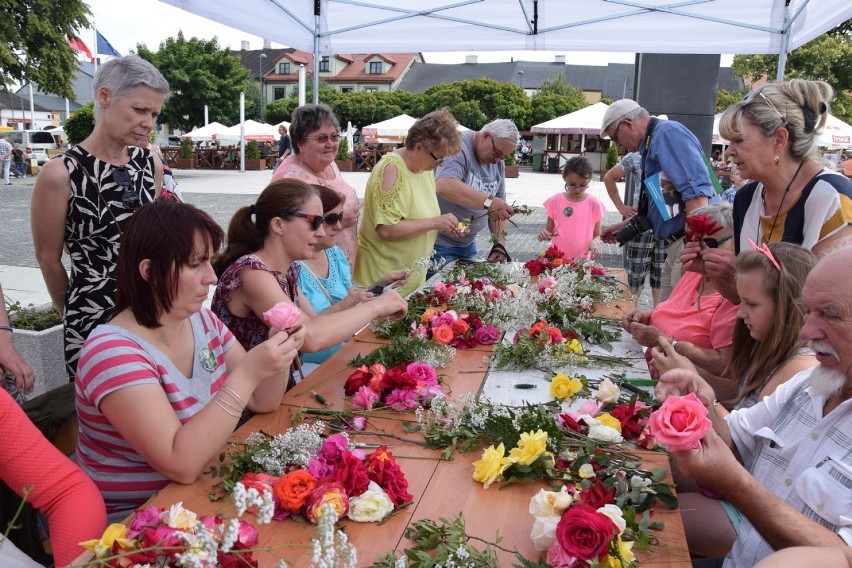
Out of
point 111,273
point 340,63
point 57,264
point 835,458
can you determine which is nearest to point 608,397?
point 835,458

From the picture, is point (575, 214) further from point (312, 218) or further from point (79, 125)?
point (79, 125)

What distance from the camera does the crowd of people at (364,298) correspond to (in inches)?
67.1

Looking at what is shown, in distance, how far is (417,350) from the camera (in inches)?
110

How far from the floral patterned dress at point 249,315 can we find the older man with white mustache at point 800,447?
154 cm

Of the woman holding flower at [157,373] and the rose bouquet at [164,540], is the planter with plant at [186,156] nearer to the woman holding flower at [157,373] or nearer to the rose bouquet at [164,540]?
the woman holding flower at [157,373]

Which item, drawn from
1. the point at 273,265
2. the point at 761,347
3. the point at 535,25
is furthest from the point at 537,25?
the point at 761,347

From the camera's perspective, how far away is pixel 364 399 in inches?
90.1

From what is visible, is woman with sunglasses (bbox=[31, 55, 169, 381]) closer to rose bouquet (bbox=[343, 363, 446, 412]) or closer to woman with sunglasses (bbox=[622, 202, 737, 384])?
rose bouquet (bbox=[343, 363, 446, 412])

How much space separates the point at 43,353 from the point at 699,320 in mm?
3560

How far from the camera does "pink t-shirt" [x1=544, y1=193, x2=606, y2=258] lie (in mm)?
5957

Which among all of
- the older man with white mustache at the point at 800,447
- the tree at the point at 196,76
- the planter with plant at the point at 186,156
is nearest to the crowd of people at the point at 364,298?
the older man with white mustache at the point at 800,447

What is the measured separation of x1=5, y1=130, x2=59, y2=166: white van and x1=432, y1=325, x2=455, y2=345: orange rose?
27.6 m

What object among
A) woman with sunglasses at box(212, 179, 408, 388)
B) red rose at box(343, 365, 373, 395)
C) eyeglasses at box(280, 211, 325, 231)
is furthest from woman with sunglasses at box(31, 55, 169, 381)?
red rose at box(343, 365, 373, 395)

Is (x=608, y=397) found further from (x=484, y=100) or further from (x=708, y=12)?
(x=484, y=100)
